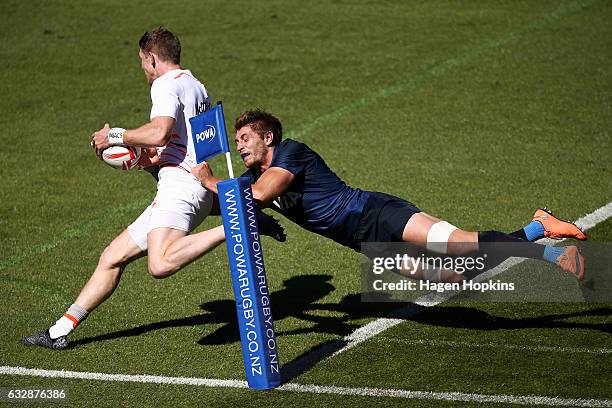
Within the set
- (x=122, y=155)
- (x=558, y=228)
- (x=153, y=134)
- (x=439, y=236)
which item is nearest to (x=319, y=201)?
(x=439, y=236)

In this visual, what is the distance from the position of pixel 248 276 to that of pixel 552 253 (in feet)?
8.04

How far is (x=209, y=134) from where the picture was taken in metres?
7.88

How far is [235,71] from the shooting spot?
55.0 feet

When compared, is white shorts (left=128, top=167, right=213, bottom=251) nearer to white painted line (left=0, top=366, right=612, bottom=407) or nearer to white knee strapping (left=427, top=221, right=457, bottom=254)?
white painted line (left=0, top=366, right=612, bottom=407)

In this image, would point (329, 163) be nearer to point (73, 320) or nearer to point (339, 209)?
point (339, 209)

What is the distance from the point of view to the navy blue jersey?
863cm

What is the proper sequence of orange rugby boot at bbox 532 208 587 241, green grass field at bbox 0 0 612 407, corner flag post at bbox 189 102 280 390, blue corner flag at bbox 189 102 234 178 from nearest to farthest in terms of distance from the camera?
1. corner flag post at bbox 189 102 280 390
2. blue corner flag at bbox 189 102 234 178
3. green grass field at bbox 0 0 612 407
4. orange rugby boot at bbox 532 208 587 241

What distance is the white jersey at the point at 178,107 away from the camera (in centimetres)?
845

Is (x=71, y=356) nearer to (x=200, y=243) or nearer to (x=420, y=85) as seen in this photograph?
(x=200, y=243)

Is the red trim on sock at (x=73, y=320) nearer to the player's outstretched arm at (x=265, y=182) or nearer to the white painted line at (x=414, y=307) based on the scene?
the player's outstretched arm at (x=265, y=182)

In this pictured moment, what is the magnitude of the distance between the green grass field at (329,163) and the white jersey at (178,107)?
5.04 ft

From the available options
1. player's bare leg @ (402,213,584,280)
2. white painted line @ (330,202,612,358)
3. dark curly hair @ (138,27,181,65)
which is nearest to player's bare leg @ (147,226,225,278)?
white painted line @ (330,202,612,358)

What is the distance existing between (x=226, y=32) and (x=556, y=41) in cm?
551

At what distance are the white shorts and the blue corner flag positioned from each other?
0.71 m
